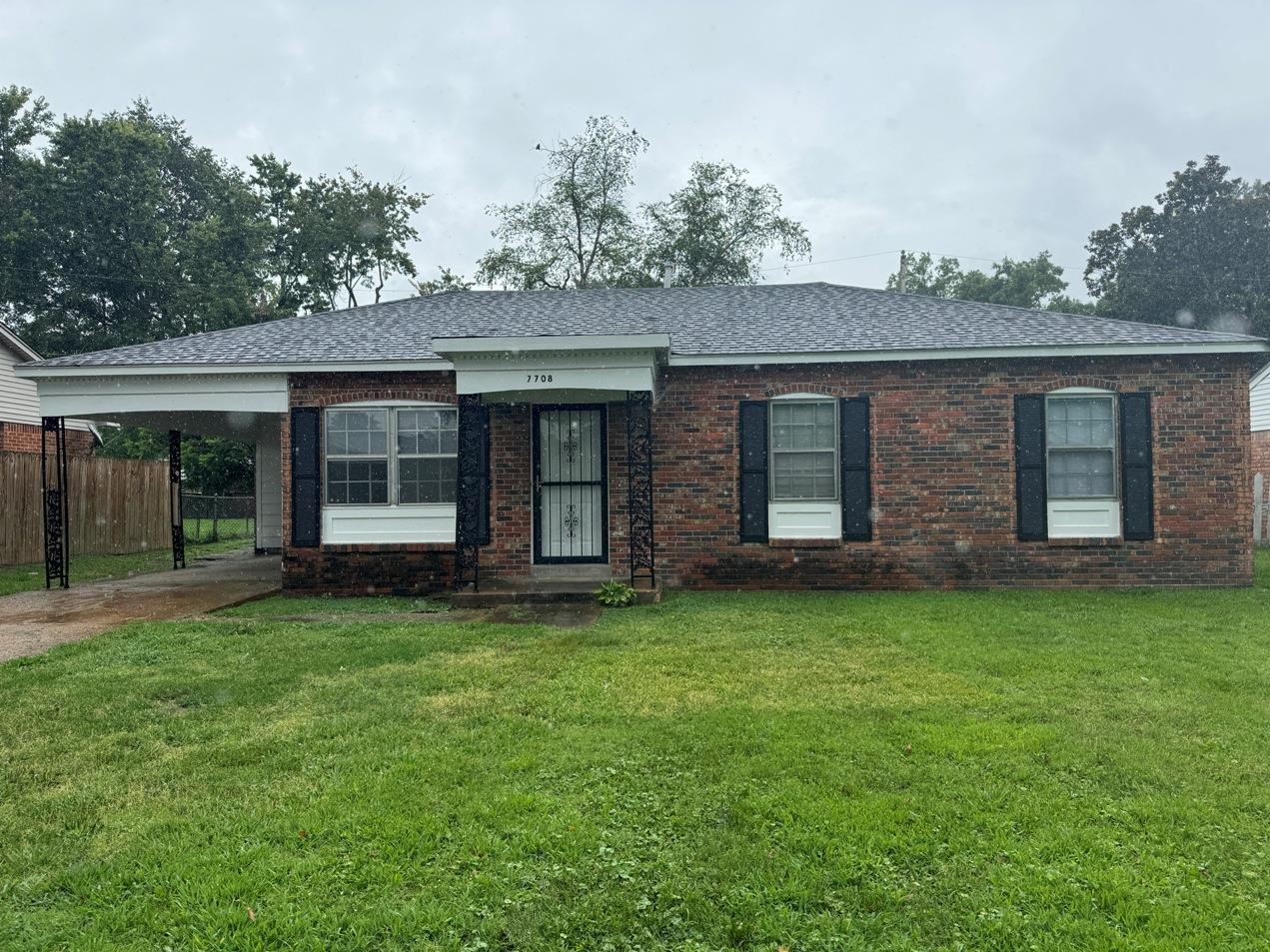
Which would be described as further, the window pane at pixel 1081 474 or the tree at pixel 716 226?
the tree at pixel 716 226

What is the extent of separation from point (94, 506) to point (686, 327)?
40.0 ft

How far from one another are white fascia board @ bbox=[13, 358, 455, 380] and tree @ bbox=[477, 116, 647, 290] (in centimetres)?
1870

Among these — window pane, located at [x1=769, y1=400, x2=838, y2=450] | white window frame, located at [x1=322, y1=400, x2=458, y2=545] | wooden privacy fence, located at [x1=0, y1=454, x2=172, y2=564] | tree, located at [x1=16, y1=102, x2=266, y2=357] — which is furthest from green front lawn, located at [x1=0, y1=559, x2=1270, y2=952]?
tree, located at [x1=16, y1=102, x2=266, y2=357]

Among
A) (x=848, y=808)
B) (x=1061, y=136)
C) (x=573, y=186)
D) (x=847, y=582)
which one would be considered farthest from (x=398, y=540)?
(x=1061, y=136)

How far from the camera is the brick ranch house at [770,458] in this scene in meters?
9.81

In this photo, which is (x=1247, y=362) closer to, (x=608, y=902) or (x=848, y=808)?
(x=848, y=808)

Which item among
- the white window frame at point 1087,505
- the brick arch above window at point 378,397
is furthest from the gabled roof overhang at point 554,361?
the white window frame at point 1087,505

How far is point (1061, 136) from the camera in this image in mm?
24328

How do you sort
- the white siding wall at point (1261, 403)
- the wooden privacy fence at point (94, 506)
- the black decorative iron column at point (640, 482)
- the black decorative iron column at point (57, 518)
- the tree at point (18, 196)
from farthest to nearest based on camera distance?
the tree at point (18, 196) → the white siding wall at point (1261, 403) → the wooden privacy fence at point (94, 506) → the black decorative iron column at point (57, 518) → the black decorative iron column at point (640, 482)

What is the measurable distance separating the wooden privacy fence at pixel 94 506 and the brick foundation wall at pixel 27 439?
50.7 inches

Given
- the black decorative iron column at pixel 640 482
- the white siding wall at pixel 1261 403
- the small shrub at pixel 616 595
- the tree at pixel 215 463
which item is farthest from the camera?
the tree at pixel 215 463

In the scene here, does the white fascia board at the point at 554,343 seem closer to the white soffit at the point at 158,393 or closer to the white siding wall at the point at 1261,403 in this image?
the white soffit at the point at 158,393

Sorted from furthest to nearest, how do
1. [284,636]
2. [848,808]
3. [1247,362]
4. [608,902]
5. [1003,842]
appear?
[1247,362] < [284,636] < [848,808] < [1003,842] < [608,902]

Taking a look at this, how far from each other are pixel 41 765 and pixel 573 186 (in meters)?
26.9
